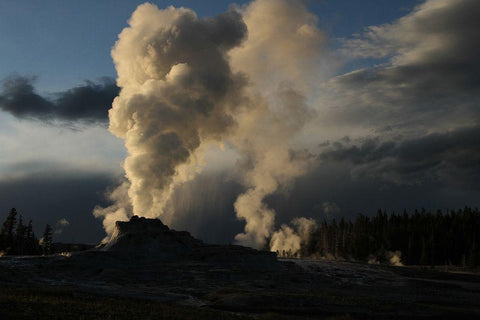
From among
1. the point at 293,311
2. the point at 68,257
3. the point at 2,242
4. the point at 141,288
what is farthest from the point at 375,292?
the point at 2,242

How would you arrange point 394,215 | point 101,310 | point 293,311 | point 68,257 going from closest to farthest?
point 101,310, point 293,311, point 68,257, point 394,215

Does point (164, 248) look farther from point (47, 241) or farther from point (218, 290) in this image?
point (47, 241)

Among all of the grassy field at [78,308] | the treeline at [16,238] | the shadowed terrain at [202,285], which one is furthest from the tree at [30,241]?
the grassy field at [78,308]

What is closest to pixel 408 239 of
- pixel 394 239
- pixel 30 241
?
pixel 394 239

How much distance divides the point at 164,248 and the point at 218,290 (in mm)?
25704

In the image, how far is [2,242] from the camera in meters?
108

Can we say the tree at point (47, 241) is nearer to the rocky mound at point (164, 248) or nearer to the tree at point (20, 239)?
the tree at point (20, 239)

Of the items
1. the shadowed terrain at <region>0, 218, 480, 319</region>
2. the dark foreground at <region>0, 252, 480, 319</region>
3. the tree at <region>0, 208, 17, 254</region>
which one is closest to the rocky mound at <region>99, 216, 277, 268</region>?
the shadowed terrain at <region>0, 218, 480, 319</region>

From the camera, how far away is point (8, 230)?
113000 mm

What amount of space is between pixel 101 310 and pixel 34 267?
33.3m

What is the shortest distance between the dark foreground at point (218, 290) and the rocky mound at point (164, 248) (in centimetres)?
235

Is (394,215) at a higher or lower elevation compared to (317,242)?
higher

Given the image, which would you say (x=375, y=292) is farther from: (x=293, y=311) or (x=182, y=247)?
(x=182, y=247)

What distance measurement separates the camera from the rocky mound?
2704 inches
